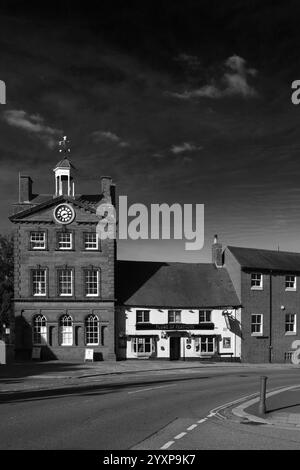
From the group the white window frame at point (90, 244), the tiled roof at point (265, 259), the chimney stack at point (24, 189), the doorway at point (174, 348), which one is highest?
the chimney stack at point (24, 189)

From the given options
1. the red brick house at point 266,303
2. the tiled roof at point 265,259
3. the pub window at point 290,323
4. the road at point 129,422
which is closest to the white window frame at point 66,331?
the red brick house at point 266,303

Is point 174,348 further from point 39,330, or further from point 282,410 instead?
point 282,410

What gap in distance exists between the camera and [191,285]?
176 ft

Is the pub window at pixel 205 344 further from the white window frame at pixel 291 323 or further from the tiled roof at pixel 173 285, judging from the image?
the white window frame at pixel 291 323

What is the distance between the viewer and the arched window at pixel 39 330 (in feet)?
152

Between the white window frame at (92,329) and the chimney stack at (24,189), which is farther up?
the chimney stack at (24,189)

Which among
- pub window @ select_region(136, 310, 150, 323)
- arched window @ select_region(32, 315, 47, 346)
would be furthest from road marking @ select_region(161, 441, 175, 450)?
pub window @ select_region(136, 310, 150, 323)

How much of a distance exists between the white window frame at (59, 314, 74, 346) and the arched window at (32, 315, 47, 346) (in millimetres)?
1281

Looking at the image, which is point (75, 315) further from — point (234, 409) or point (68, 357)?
point (234, 409)

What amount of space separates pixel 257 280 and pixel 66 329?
18.2 m

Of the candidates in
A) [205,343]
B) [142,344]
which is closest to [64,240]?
[142,344]

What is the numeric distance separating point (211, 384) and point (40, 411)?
12.7 m

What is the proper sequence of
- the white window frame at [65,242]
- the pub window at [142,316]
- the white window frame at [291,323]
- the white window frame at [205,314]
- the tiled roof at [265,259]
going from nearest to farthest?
the white window frame at [65,242]
the pub window at [142,316]
the white window frame at [205,314]
the tiled roof at [265,259]
the white window frame at [291,323]
